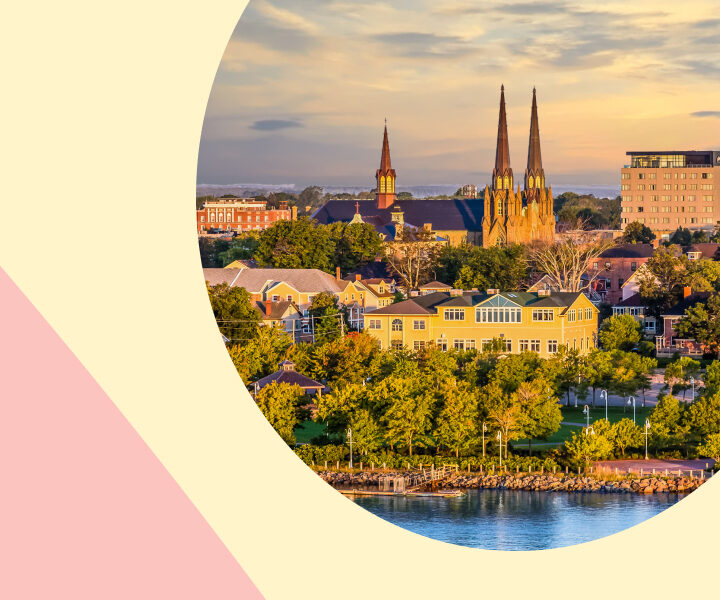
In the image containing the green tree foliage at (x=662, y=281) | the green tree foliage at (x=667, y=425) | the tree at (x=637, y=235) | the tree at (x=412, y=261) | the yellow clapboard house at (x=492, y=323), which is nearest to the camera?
the green tree foliage at (x=667, y=425)

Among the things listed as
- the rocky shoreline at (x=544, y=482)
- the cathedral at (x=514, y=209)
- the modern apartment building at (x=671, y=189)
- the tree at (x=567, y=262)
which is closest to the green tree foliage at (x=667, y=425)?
the rocky shoreline at (x=544, y=482)

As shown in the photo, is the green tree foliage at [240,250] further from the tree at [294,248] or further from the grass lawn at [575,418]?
the grass lawn at [575,418]

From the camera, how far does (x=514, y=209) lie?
35.2 m

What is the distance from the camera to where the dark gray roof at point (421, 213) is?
128ft

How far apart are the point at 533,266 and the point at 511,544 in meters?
15.3

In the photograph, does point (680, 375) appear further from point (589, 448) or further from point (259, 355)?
point (259, 355)

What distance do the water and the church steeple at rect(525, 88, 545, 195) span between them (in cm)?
1234

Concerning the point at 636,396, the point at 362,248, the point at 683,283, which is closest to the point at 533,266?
the point at 362,248

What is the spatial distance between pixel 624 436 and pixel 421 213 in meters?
29.6

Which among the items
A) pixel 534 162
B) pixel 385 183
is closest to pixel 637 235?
pixel 534 162

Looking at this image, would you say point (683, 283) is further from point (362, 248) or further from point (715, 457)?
point (715, 457)

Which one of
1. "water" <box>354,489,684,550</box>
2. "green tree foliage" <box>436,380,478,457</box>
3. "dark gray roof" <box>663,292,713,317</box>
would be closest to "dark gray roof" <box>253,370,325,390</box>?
"green tree foliage" <box>436,380,478,457</box>

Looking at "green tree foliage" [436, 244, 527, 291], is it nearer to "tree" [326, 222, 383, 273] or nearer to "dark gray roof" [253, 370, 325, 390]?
"tree" [326, 222, 383, 273]

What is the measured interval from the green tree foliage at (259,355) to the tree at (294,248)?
883 cm
